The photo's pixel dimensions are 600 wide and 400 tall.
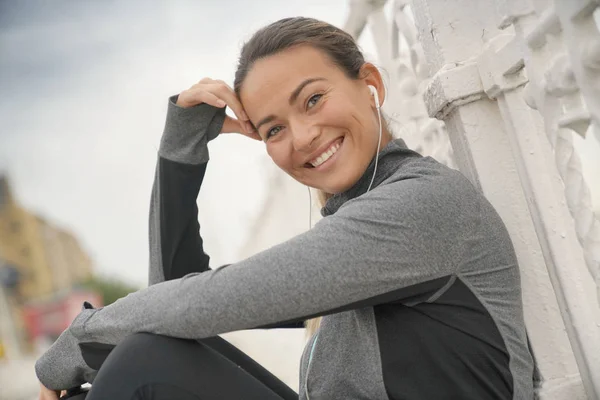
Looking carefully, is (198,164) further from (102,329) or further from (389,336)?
(389,336)

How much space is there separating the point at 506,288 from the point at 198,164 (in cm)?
106

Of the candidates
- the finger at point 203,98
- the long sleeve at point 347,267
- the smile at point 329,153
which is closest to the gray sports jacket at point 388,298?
the long sleeve at point 347,267

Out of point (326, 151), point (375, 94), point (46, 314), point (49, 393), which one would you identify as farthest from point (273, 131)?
point (46, 314)

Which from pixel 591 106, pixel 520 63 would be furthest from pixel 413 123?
pixel 591 106

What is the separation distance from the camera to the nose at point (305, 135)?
148 centimetres

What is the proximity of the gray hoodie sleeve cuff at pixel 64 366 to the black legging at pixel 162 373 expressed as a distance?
0.32 m

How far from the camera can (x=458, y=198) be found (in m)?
1.19

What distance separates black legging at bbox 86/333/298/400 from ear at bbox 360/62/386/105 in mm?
816

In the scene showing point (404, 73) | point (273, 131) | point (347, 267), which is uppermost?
point (404, 73)

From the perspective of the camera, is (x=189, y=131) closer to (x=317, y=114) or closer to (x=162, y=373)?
(x=317, y=114)

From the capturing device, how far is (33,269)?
44.1 m

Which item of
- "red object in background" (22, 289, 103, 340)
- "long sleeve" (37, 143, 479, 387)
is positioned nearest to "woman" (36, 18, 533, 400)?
"long sleeve" (37, 143, 479, 387)

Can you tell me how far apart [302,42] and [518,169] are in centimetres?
64

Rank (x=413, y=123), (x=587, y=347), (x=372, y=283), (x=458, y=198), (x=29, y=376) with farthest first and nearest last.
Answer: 1. (x=29, y=376)
2. (x=413, y=123)
3. (x=587, y=347)
4. (x=458, y=198)
5. (x=372, y=283)
